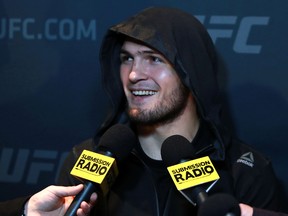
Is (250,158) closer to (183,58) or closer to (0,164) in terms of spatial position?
(183,58)

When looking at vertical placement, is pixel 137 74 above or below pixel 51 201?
above

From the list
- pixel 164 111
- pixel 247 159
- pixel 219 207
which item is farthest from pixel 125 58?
pixel 219 207

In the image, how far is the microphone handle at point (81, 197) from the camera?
100 cm

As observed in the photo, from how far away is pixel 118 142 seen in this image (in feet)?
4.00

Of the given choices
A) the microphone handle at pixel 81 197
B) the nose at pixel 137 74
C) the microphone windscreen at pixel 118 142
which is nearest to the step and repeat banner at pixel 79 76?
the nose at pixel 137 74

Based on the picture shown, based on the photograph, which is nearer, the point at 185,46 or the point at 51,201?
the point at 51,201

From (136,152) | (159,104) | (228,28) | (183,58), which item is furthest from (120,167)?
(228,28)

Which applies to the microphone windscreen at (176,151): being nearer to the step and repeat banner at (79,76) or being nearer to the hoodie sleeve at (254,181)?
the hoodie sleeve at (254,181)

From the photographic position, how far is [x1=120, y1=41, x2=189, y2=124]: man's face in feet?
4.73

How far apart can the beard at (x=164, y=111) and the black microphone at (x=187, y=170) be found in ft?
0.82

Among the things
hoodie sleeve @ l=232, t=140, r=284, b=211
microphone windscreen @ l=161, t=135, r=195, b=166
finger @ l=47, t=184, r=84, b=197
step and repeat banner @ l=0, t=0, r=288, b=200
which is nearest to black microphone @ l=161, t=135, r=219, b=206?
microphone windscreen @ l=161, t=135, r=195, b=166

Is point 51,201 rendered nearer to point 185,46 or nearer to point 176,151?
point 176,151

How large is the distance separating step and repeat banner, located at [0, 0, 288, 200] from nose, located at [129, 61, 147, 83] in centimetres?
36

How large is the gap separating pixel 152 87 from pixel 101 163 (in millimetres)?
385
